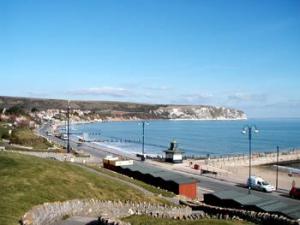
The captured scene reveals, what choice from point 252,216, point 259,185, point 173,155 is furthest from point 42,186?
point 173,155

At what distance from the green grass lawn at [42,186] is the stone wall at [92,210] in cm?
85

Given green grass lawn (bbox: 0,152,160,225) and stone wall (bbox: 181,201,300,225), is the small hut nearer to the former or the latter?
green grass lawn (bbox: 0,152,160,225)

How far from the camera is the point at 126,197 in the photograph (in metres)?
30.8

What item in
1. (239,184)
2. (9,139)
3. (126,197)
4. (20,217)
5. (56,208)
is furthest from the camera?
(9,139)

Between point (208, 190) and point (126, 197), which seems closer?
point (126, 197)

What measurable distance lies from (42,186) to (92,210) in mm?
4084

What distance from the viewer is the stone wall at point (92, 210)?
2071 centimetres

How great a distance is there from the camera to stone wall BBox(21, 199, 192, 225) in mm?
20706

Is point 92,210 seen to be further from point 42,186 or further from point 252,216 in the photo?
point 252,216

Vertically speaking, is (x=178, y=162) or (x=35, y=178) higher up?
(x=35, y=178)

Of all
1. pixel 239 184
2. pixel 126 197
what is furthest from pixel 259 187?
pixel 126 197

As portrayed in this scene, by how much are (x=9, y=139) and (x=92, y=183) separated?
4995cm

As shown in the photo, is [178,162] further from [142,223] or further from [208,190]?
[142,223]

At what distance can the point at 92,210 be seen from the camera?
986 inches
